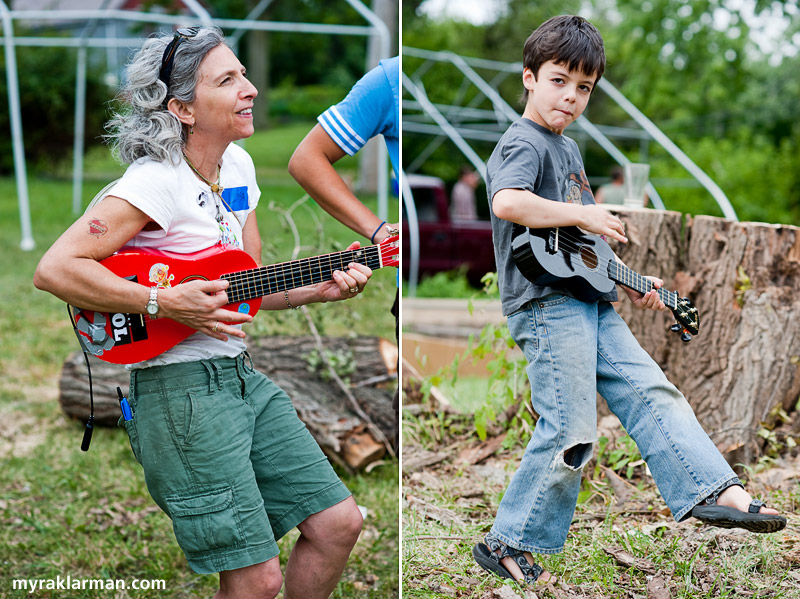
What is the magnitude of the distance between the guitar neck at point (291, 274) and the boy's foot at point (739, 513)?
115cm

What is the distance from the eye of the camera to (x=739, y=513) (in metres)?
2.29

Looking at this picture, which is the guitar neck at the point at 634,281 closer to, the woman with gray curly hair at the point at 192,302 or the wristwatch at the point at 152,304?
the woman with gray curly hair at the point at 192,302

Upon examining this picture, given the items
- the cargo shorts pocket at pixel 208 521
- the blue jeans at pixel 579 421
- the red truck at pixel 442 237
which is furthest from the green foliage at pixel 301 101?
the cargo shorts pocket at pixel 208 521

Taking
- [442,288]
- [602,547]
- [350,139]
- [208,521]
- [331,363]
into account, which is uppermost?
[350,139]

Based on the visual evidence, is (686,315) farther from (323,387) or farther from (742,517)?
(323,387)

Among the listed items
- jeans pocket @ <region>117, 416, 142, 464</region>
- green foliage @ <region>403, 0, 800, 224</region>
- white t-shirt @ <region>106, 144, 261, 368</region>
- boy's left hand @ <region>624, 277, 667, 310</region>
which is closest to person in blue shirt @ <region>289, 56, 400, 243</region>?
white t-shirt @ <region>106, 144, 261, 368</region>

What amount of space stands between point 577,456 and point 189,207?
4.28 ft

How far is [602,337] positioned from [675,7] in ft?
46.5

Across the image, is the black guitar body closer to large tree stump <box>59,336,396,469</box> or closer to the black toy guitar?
the black toy guitar

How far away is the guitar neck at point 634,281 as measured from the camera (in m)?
2.60

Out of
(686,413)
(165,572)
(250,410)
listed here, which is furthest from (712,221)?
(165,572)

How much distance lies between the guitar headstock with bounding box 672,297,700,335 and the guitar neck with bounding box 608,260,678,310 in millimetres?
19

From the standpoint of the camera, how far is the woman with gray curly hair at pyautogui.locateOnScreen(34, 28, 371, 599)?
217 cm

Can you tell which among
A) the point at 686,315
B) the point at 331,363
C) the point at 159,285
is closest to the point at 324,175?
the point at 159,285
